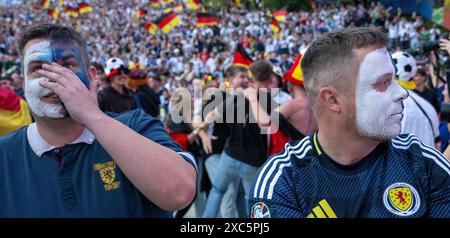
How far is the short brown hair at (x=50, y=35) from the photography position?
6.21 feet

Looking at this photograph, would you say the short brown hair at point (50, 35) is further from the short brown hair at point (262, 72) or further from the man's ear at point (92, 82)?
the short brown hair at point (262, 72)

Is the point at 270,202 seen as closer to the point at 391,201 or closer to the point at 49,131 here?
the point at 391,201

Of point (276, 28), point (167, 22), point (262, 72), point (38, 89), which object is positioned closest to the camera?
point (38, 89)

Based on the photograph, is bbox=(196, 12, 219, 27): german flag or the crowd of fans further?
bbox=(196, 12, 219, 27): german flag

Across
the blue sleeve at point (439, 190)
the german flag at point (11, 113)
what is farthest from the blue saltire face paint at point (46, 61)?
the german flag at point (11, 113)

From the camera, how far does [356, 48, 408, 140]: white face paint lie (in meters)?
1.86

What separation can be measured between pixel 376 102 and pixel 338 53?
230mm

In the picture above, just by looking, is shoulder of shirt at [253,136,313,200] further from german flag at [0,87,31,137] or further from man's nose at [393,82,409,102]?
german flag at [0,87,31,137]

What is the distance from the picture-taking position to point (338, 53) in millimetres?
1936

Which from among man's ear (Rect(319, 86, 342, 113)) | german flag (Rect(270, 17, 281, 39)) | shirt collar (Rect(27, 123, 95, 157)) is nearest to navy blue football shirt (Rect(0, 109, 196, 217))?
shirt collar (Rect(27, 123, 95, 157))

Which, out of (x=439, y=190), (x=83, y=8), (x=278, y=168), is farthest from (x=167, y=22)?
(x=439, y=190)

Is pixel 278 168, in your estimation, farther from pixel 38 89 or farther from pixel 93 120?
pixel 38 89

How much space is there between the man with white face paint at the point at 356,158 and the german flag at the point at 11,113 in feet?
7.64

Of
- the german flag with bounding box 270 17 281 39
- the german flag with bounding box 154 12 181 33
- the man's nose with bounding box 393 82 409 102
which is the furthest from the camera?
the german flag with bounding box 270 17 281 39
